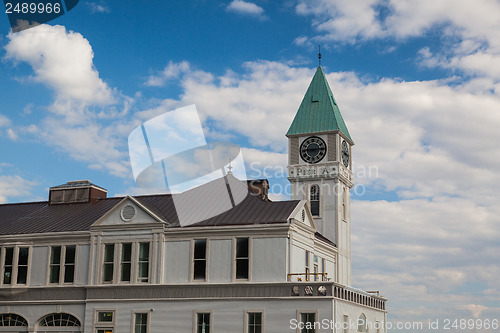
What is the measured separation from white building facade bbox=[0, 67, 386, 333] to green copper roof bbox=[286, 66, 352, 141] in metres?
23.3

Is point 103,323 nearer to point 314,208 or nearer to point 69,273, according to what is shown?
point 69,273

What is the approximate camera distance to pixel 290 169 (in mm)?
72562

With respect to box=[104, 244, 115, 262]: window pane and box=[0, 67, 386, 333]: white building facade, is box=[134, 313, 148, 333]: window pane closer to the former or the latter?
box=[0, 67, 386, 333]: white building facade

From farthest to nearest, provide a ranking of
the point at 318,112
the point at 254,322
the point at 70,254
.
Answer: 1. the point at 318,112
2. the point at 70,254
3. the point at 254,322

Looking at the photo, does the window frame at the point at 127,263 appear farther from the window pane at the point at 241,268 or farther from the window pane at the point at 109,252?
the window pane at the point at 241,268

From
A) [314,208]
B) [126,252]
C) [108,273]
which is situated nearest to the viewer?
[126,252]

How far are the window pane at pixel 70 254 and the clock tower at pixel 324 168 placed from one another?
29614 millimetres

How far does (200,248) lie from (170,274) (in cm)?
263

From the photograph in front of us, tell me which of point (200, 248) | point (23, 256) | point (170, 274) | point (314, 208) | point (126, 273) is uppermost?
point (314, 208)

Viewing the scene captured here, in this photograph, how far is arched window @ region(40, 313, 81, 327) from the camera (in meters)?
46.2

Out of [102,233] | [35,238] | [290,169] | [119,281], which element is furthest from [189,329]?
[290,169]

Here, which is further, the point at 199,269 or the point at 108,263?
the point at 108,263

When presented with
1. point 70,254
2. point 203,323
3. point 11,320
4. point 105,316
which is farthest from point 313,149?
point 11,320

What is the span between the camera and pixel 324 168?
71.1 meters
